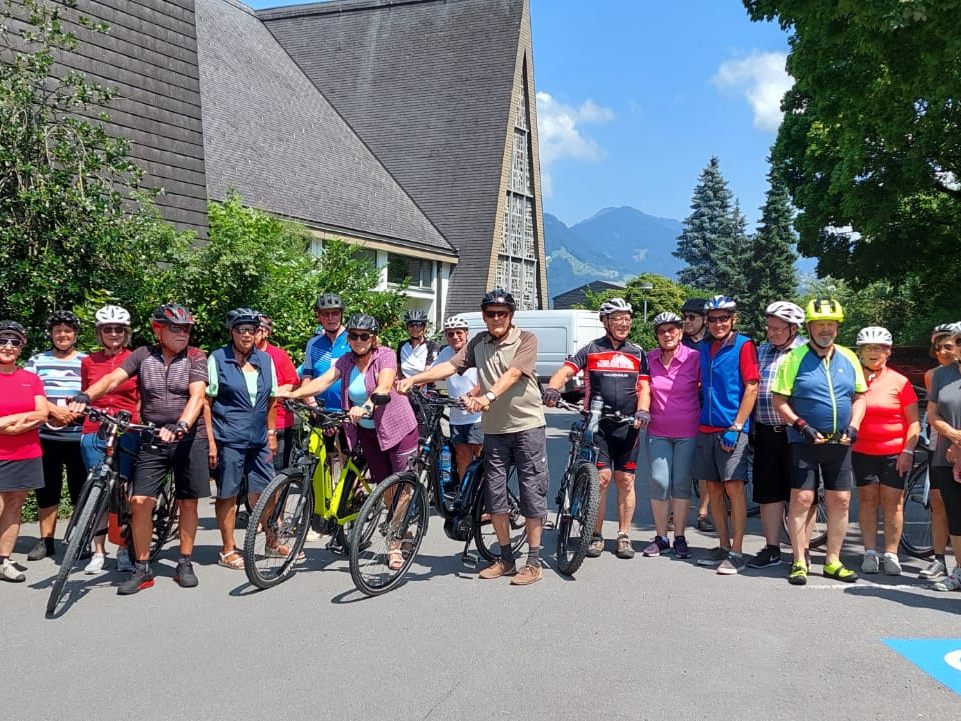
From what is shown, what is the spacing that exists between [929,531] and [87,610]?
21.9 feet

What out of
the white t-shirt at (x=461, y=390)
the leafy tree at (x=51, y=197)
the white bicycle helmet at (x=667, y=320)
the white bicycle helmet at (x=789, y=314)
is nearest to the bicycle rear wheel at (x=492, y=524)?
the white t-shirt at (x=461, y=390)

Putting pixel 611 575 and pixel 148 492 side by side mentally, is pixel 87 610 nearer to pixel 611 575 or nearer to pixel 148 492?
pixel 148 492

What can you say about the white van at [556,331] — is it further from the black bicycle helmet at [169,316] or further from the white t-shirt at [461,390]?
the black bicycle helmet at [169,316]

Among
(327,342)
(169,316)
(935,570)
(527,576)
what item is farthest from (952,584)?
(169,316)

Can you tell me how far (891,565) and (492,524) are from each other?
9.96ft

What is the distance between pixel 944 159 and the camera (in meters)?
15.6

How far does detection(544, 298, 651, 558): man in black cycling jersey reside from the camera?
7.17 metres

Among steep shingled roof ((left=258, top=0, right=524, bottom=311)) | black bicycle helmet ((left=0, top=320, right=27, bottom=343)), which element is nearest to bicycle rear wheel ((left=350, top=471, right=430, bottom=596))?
black bicycle helmet ((left=0, top=320, right=27, bottom=343))

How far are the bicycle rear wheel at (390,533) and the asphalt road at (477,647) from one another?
0.52 feet

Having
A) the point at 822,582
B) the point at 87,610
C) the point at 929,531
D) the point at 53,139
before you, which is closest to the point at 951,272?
the point at 929,531

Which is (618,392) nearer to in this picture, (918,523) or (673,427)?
(673,427)

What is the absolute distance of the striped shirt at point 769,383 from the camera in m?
6.78

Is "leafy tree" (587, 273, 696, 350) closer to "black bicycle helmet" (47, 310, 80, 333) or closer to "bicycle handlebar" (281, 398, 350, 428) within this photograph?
"black bicycle helmet" (47, 310, 80, 333)

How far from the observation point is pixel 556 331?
26.0 metres
